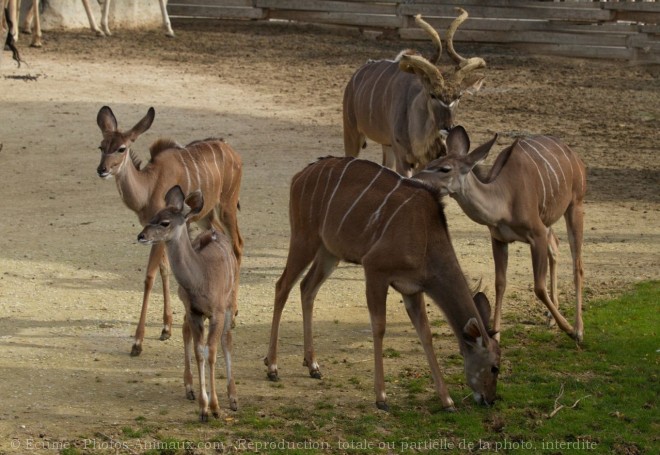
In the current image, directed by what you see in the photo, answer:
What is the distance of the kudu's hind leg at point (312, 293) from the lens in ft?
21.1

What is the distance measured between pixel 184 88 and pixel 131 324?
826cm

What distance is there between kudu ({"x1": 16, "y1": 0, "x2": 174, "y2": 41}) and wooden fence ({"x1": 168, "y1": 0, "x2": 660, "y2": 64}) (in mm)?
1434

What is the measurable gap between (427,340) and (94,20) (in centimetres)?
1352

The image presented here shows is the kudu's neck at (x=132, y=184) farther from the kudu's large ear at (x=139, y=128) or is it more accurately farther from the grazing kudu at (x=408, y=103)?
the grazing kudu at (x=408, y=103)

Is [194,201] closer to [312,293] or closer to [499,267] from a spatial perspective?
[312,293]

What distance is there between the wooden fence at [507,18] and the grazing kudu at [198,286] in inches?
527

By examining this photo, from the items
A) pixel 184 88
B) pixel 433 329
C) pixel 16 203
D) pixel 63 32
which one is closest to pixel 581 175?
pixel 433 329

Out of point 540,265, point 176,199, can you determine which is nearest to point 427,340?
point 540,265

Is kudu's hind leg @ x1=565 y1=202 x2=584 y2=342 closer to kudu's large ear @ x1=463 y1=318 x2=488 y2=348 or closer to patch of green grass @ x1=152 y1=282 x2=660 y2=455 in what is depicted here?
patch of green grass @ x1=152 y1=282 x2=660 y2=455

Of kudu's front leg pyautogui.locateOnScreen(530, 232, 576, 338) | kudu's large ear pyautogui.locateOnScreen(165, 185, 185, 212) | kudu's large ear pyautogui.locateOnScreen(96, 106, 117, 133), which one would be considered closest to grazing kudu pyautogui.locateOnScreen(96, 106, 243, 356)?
kudu's large ear pyautogui.locateOnScreen(96, 106, 117, 133)

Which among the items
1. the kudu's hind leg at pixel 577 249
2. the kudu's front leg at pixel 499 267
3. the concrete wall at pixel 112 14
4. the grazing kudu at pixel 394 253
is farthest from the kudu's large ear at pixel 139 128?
the concrete wall at pixel 112 14

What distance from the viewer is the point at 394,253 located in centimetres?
594

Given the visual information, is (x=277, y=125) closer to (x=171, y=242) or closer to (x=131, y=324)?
(x=131, y=324)

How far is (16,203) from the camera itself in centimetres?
1009
